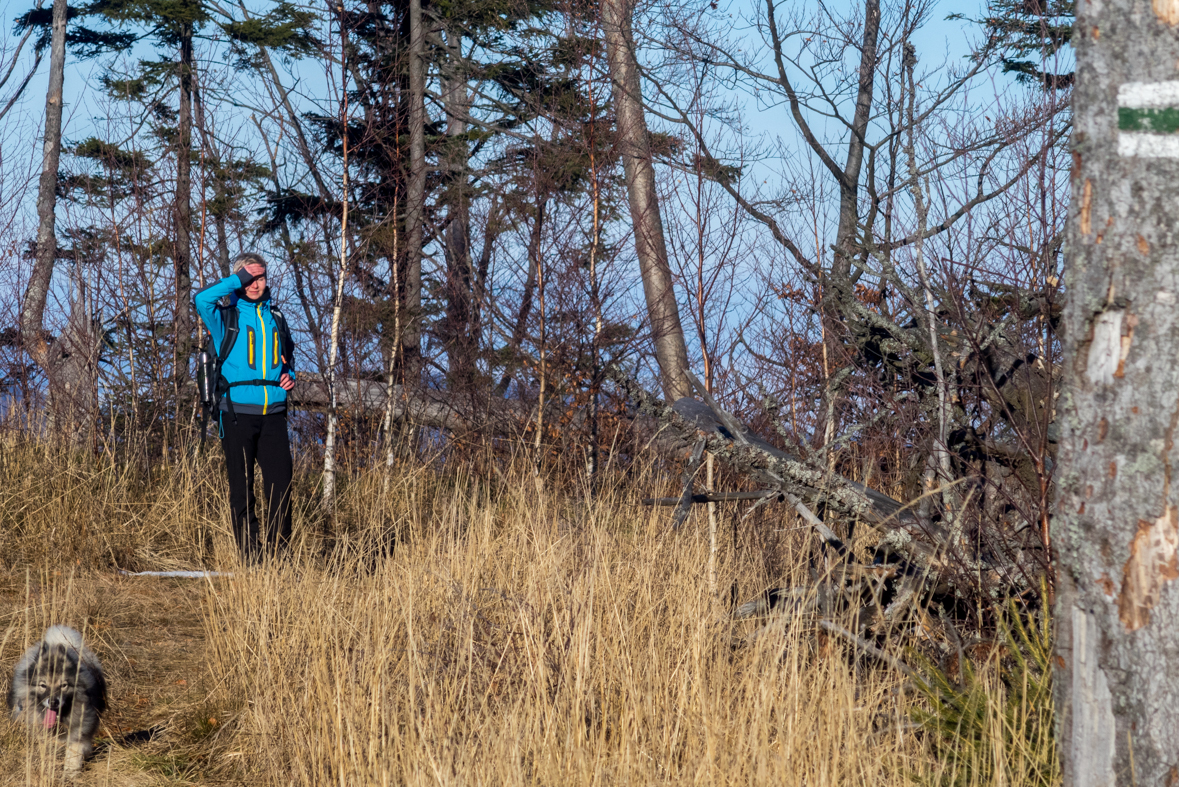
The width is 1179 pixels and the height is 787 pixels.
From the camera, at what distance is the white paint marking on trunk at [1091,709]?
212 centimetres

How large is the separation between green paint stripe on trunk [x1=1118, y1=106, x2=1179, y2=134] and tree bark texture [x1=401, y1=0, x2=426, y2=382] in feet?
26.0

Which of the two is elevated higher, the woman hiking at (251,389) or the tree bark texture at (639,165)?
the tree bark texture at (639,165)

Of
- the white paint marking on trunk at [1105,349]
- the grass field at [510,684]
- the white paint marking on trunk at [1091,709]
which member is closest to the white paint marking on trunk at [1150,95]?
the white paint marking on trunk at [1105,349]

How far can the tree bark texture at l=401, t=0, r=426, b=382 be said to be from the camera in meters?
10.8

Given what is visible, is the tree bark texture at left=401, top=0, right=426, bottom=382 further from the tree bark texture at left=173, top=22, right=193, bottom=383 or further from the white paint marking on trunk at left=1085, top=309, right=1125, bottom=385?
the white paint marking on trunk at left=1085, top=309, right=1125, bottom=385

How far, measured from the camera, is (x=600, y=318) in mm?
8164

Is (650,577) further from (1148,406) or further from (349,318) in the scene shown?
(349,318)

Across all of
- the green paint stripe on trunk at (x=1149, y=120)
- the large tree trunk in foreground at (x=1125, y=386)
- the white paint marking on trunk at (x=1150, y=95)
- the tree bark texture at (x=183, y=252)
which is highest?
the tree bark texture at (x=183, y=252)

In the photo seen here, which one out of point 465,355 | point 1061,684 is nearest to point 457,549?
point 1061,684

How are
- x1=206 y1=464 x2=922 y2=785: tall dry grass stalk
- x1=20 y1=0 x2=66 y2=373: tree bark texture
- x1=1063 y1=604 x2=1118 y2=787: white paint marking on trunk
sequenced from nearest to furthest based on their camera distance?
x1=1063 y1=604 x2=1118 y2=787: white paint marking on trunk
x1=206 y1=464 x2=922 y2=785: tall dry grass stalk
x1=20 y1=0 x2=66 y2=373: tree bark texture

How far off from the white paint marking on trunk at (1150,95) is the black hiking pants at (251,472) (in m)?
5.04

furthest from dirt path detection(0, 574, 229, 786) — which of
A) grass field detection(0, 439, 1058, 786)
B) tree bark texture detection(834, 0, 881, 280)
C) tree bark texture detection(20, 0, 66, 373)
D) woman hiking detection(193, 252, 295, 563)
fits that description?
tree bark texture detection(20, 0, 66, 373)

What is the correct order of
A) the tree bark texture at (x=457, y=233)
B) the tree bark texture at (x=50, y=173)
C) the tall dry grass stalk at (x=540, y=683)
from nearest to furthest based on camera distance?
1. the tall dry grass stalk at (x=540, y=683)
2. the tree bark texture at (x=457, y=233)
3. the tree bark texture at (x=50, y=173)

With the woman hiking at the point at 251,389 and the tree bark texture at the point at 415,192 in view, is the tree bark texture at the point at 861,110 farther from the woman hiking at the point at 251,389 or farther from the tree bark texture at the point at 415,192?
the woman hiking at the point at 251,389
